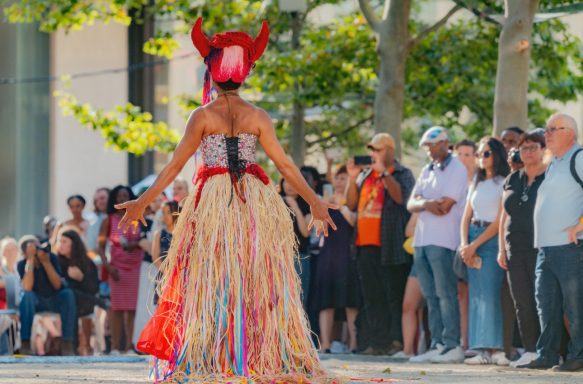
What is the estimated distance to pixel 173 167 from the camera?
31.9 ft

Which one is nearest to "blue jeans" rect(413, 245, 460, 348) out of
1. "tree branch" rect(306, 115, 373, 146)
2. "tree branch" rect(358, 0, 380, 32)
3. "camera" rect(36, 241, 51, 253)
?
"camera" rect(36, 241, 51, 253)

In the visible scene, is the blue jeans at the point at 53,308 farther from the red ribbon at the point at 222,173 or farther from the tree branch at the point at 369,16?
the red ribbon at the point at 222,173

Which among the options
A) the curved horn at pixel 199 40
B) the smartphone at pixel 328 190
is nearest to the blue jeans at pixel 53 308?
the smartphone at pixel 328 190

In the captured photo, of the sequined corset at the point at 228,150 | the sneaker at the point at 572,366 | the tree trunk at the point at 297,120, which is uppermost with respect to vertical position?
the tree trunk at the point at 297,120

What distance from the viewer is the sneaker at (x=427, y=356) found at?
14.1 metres

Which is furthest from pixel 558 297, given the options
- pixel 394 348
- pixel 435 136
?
pixel 394 348

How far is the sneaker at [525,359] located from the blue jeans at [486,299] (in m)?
0.57

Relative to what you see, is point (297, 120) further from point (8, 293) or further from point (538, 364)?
point (538, 364)

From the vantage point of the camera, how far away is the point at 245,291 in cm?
980

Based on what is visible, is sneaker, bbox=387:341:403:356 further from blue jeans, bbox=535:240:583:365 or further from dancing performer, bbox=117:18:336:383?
dancing performer, bbox=117:18:336:383

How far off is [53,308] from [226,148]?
7936mm

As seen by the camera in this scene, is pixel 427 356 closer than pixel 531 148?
No

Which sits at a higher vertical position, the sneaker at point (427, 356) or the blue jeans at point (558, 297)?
the blue jeans at point (558, 297)

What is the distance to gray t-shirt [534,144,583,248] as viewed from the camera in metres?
12.4
